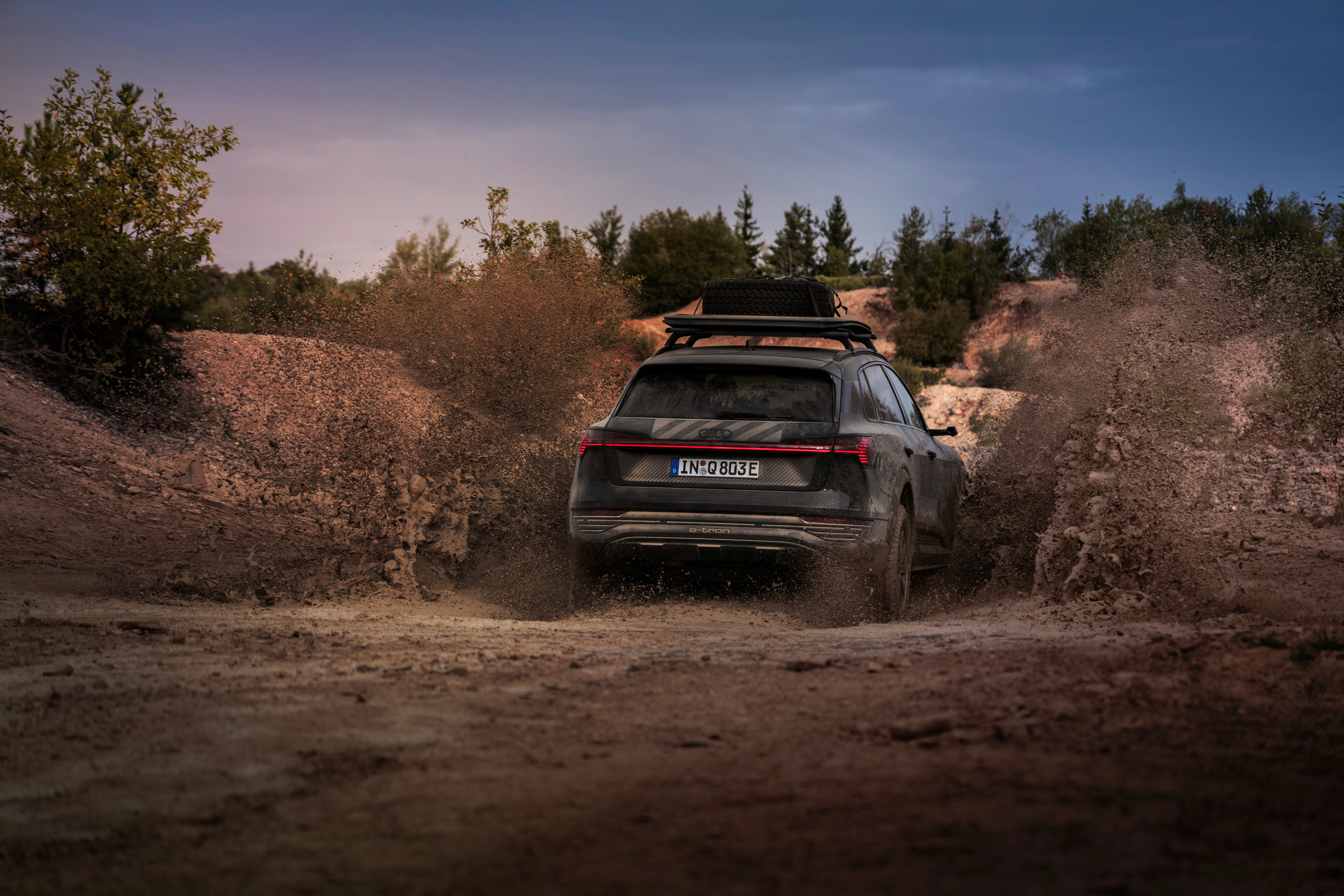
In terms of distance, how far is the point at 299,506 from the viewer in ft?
37.7

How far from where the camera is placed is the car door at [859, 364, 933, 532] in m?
6.25

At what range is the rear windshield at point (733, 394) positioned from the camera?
231 inches

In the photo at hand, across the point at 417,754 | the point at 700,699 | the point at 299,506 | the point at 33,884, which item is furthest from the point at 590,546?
the point at 299,506

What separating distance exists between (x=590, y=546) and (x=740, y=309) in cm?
316

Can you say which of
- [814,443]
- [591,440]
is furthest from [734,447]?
[591,440]

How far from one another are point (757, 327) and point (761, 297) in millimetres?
1673

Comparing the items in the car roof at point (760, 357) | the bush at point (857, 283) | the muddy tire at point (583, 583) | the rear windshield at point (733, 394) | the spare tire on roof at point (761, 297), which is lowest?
the muddy tire at point (583, 583)

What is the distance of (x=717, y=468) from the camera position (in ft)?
18.7

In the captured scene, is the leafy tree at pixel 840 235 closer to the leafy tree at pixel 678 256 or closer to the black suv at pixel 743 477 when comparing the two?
the leafy tree at pixel 678 256

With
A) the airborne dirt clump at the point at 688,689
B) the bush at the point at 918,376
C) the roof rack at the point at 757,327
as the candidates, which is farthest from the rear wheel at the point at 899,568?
the bush at the point at 918,376

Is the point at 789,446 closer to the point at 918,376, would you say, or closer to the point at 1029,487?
the point at 1029,487

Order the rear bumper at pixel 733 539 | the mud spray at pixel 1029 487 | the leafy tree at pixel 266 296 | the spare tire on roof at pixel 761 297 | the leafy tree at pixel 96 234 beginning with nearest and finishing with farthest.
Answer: the rear bumper at pixel 733 539
the mud spray at pixel 1029 487
the spare tire on roof at pixel 761 297
the leafy tree at pixel 96 234
the leafy tree at pixel 266 296

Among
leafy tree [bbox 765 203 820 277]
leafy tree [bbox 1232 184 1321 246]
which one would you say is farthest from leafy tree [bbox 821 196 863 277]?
leafy tree [bbox 1232 184 1321 246]

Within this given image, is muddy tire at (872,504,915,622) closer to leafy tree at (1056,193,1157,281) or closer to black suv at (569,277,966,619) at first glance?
black suv at (569,277,966,619)
